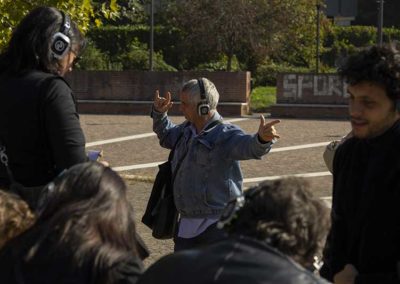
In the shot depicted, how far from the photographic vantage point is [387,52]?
3.78m

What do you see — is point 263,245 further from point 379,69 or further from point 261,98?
point 261,98

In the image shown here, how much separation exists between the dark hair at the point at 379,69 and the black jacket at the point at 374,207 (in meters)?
0.18

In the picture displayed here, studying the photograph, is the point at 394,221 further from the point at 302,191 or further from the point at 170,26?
the point at 170,26

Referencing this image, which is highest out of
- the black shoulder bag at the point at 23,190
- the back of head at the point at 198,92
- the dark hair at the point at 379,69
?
the dark hair at the point at 379,69

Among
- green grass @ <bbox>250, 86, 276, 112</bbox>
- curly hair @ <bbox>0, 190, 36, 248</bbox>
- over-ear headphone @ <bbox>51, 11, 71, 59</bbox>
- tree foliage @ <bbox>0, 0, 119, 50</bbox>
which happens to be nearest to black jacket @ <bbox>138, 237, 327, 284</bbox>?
curly hair @ <bbox>0, 190, 36, 248</bbox>

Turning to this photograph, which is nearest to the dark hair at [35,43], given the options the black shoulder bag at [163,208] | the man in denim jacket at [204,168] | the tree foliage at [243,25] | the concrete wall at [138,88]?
the man in denim jacket at [204,168]

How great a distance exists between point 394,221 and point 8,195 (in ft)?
5.01

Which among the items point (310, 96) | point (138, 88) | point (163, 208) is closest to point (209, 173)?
point (163, 208)

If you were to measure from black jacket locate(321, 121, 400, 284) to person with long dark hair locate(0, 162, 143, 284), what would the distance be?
112 cm

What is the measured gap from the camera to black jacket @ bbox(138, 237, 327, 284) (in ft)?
7.81

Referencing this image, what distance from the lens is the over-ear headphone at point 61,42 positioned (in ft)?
14.8

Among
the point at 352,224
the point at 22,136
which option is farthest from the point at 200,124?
the point at 352,224

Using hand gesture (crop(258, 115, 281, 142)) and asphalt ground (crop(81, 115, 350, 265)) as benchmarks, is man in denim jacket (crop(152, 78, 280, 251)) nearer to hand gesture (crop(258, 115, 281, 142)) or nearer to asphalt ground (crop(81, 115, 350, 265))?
hand gesture (crop(258, 115, 281, 142))

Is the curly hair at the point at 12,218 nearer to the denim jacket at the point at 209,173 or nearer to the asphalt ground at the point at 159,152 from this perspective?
the denim jacket at the point at 209,173
